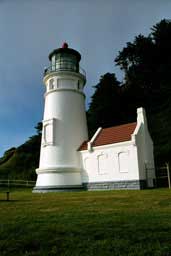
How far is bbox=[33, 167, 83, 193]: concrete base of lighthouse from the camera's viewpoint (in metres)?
17.5

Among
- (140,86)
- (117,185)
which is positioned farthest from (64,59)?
(140,86)

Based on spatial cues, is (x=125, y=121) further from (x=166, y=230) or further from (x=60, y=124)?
(x=166, y=230)

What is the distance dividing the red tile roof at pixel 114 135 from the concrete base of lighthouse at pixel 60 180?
2.10 m

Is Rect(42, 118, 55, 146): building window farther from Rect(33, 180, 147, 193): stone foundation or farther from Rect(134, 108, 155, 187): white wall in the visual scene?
Rect(134, 108, 155, 187): white wall

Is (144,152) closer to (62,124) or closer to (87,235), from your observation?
(62,124)

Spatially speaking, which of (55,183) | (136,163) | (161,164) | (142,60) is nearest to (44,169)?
(55,183)

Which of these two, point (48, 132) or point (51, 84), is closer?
point (48, 132)

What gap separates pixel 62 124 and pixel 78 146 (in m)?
2.20

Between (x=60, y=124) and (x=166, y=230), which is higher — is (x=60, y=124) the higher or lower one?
the higher one

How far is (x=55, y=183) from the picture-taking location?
57.6 ft

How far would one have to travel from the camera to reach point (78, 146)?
19078 millimetres

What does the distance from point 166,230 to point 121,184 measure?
1166 cm

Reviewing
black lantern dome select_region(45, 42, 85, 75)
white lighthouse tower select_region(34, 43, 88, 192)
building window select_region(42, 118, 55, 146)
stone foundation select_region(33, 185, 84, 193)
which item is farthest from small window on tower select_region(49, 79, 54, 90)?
stone foundation select_region(33, 185, 84, 193)

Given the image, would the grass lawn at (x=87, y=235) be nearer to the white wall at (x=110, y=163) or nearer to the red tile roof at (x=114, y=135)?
the white wall at (x=110, y=163)
